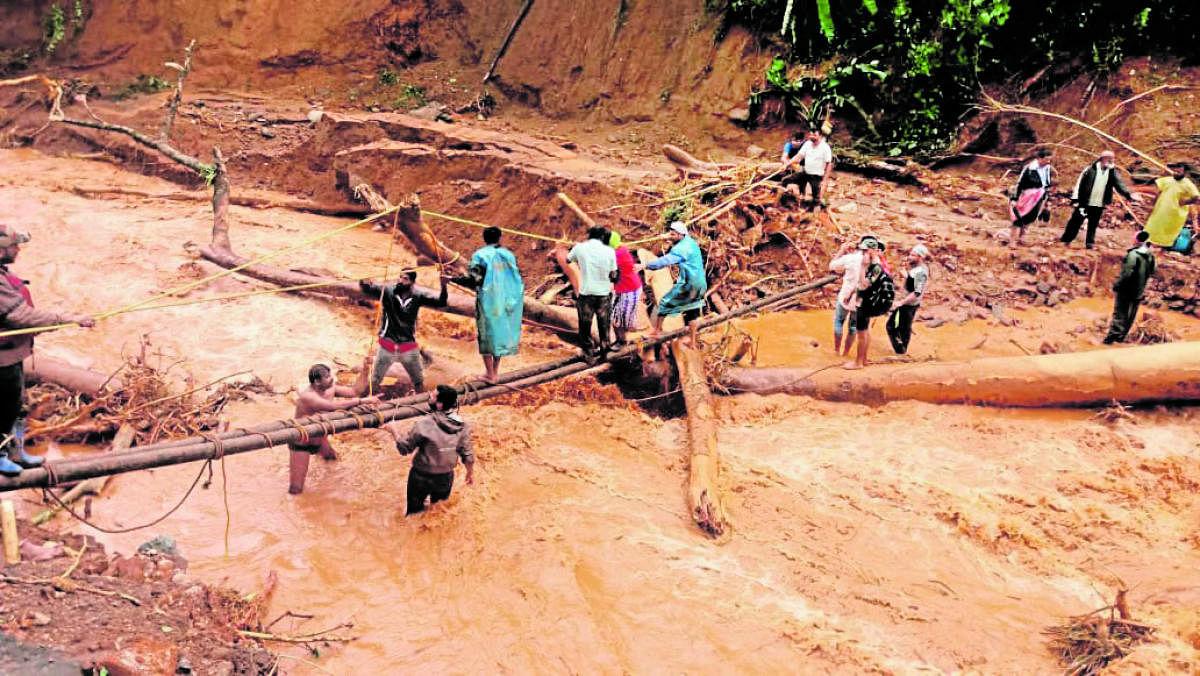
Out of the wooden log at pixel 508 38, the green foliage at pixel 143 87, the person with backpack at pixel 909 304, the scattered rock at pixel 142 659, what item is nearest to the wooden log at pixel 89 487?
the scattered rock at pixel 142 659

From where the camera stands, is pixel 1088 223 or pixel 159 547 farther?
pixel 1088 223

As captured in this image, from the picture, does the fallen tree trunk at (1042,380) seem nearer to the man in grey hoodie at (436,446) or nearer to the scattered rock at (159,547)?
the man in grey hoodie at (436,446)

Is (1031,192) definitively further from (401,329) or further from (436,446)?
(436,446)

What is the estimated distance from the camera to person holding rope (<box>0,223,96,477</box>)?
5102mm

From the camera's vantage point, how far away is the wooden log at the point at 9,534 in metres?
4.88

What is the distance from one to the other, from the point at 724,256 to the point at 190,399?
5.79 m

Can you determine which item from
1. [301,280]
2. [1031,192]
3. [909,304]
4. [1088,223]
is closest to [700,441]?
[909,304]

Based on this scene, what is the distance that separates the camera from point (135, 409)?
270 inches

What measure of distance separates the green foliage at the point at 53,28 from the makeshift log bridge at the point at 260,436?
14707mm

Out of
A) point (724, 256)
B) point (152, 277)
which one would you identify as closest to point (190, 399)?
point (152, 277)

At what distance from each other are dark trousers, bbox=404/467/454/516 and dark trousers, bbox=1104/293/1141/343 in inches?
262

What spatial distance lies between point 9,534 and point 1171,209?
450 inches

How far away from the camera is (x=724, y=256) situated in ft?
33.1

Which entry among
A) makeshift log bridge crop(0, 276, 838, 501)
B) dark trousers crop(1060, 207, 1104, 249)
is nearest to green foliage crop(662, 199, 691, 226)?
makeshift log bridge crop(0, 276, 838, 501)
